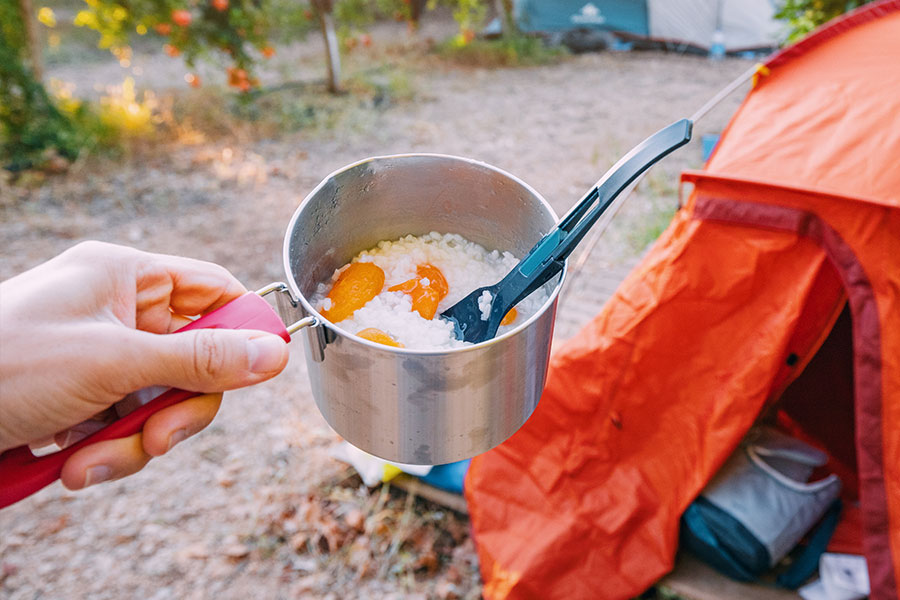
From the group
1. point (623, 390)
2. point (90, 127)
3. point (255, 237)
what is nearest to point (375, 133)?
point (255, 237)

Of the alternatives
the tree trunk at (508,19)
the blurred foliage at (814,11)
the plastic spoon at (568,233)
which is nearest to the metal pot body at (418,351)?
the plastic spoon at (568,233)

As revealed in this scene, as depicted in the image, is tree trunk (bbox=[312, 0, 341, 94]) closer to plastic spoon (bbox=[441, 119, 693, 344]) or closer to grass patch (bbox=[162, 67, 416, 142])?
grass patch (bbox=[162, 67, 416, 142])

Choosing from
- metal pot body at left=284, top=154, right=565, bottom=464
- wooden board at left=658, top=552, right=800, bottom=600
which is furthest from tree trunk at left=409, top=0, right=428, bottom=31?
metal pot body at left=284, top=154, right=565, bottom=464

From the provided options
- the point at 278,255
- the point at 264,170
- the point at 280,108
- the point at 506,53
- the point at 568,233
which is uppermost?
the point at 568,233

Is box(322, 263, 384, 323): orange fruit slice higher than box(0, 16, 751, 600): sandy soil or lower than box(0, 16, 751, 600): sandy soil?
higher

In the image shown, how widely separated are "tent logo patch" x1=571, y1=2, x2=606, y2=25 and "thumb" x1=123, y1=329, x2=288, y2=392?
694 cm

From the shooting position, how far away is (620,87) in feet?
18.9

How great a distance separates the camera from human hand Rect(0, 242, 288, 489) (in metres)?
0.70

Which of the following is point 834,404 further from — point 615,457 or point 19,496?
point 19,496

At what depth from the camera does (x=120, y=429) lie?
2.36 feet

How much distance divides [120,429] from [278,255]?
3.01 meters

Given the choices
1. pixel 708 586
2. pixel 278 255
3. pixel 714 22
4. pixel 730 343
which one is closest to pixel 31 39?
pixel 278 255

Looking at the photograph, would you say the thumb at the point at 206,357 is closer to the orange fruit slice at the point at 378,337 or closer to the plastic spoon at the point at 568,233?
the orange fruit slice at the point at 378,337

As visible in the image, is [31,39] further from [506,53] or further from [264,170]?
[506,53]
